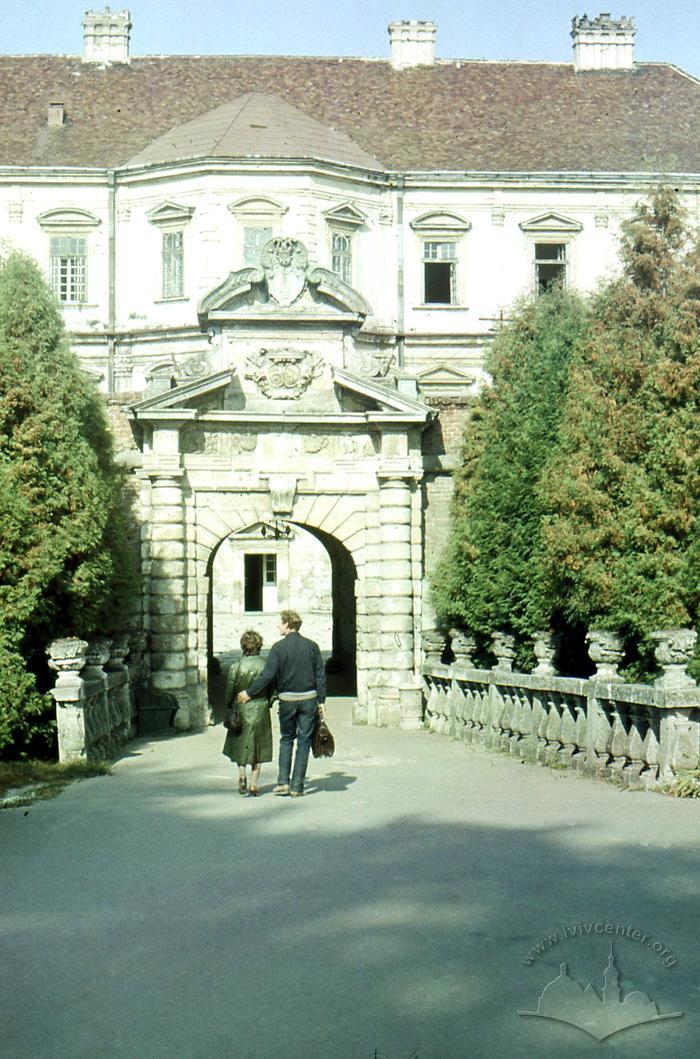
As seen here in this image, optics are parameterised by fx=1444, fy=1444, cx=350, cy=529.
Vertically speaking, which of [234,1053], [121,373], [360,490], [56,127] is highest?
[56,127]

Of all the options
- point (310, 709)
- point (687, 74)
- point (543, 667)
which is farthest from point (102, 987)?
point (687, 74)

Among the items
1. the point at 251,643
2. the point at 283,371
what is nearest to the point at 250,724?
the point at 251,643

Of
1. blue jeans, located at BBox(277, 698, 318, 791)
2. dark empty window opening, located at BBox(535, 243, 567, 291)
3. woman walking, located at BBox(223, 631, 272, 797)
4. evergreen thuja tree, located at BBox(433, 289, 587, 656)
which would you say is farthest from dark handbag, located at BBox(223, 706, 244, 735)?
dark empty window opening, located at BBox(535, 243, 567, 291)

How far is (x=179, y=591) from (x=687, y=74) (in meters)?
26.7

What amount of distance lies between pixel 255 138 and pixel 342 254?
3.52 m

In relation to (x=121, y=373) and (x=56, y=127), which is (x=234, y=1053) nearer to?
(x=121, y=373)

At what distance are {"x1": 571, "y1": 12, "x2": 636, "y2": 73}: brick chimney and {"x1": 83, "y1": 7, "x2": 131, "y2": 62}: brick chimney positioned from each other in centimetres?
1263

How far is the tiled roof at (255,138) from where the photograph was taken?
35.3m

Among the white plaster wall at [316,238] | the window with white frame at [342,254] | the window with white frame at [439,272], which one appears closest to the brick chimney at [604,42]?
the white plaster wall at [316,238]

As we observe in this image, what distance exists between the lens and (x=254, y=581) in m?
47.6

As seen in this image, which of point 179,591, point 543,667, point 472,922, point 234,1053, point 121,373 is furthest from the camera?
point 121,373

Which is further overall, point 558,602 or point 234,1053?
point 558,602

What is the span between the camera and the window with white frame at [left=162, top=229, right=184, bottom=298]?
1425 inches

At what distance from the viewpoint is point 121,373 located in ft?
119
